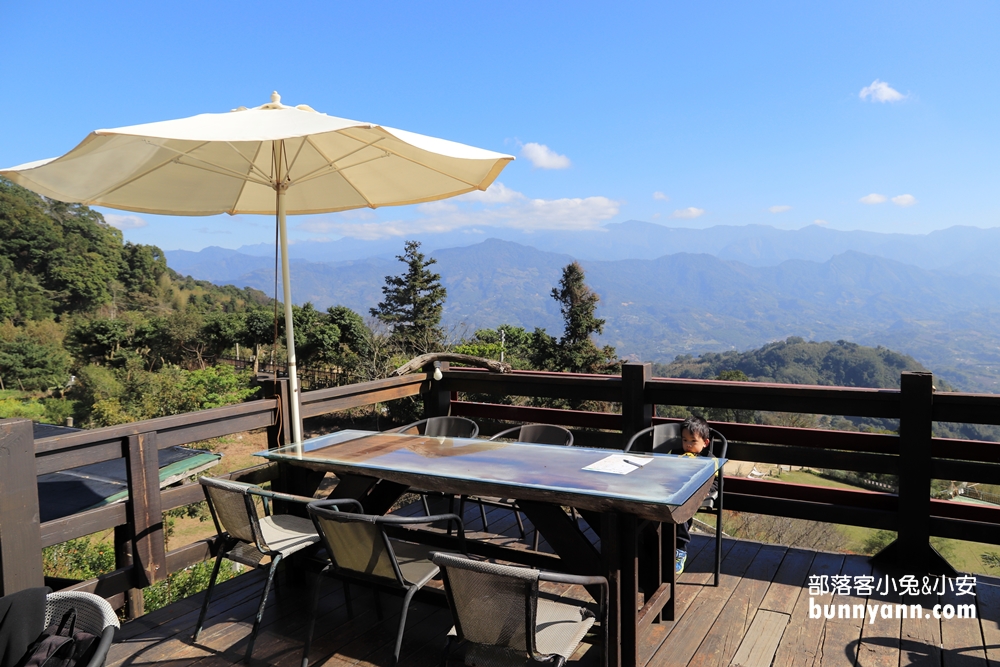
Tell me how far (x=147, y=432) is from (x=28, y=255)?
43.1 metres

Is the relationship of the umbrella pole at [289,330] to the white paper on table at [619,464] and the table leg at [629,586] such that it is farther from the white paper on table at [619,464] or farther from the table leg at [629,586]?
the table leg at [629,586]

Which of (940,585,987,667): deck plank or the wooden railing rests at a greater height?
the wooden railing

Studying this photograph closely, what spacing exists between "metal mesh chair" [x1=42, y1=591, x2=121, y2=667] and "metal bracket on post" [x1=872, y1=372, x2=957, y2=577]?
3251 millimetres

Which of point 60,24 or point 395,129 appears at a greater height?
point 60,24

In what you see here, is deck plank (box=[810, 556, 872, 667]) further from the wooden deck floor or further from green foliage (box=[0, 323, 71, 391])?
green foliage (box=[0, 323, 71, 391])

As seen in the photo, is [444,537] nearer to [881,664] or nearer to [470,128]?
[881,664]

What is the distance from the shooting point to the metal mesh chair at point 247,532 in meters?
2.29

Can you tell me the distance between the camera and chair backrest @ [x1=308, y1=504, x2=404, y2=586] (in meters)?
1.92

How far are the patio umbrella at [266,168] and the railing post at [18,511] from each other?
1.12 metres

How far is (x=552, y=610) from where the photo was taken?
1.89 meters

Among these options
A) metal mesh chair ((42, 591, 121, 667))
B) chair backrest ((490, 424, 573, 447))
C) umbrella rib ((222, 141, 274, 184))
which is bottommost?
chair backrest ((490, 424, 573, 447))

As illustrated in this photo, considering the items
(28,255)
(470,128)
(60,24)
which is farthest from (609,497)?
(470,128)

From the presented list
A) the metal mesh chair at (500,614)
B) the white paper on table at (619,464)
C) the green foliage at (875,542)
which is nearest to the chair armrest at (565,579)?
the metal mesh chair at (500,614)

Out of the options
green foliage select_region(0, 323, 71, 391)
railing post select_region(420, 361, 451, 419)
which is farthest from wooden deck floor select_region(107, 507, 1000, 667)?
green foliage select_region(0, 323, 71, 391)
